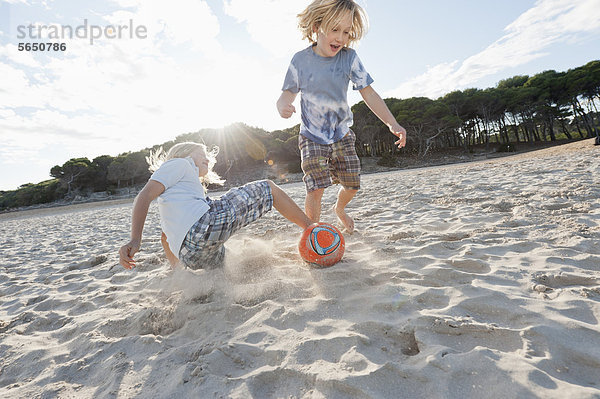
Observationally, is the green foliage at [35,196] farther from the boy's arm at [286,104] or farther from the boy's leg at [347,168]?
the boy's leg at [347,168]

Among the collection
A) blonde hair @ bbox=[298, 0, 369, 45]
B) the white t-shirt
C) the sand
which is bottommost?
the sand

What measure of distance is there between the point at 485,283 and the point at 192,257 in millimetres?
2026

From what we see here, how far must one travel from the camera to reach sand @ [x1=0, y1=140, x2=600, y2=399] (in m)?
1.21

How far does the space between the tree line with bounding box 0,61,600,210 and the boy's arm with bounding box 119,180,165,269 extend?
2712 cm

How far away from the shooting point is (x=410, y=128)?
32156 mm

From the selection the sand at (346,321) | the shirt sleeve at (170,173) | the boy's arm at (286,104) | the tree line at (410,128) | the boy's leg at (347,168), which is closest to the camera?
the sand at (346,321)

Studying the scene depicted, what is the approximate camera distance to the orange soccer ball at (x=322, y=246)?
7.86 feet

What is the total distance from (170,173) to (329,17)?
2.02 m

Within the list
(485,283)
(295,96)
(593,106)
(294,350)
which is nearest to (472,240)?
(485,283)

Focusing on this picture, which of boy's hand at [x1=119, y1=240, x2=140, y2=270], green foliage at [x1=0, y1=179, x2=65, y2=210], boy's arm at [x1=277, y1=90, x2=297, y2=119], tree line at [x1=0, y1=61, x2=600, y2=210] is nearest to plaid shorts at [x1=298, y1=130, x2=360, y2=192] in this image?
boy's arm at [x1=277, y1=90, x2=297, y2=119]

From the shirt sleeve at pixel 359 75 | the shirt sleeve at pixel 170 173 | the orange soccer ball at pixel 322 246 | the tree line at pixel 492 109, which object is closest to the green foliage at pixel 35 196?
the tree line at pixel 492 109

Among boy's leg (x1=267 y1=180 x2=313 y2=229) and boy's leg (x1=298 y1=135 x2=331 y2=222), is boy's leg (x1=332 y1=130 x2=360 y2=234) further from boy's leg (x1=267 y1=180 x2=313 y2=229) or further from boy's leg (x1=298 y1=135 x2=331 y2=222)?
boy's leg (x1=267 y1=180 x2=313 y2=229)

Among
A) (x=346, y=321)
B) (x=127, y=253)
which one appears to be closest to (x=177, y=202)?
(x=127, y=253)

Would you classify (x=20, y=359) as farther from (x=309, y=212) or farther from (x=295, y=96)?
(x=295, y=96)
